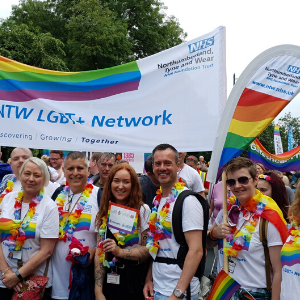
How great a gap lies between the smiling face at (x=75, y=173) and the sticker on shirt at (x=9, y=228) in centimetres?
53

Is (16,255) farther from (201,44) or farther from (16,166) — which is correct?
(201,44)

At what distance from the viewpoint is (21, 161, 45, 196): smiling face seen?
355cm

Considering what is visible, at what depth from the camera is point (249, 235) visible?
2.87 meters

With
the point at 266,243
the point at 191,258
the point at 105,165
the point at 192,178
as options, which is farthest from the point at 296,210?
the point at 192,178

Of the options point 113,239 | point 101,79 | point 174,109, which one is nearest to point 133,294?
point 113,239

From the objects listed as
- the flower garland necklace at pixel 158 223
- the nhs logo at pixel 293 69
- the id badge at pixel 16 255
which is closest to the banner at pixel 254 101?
the nhs logo at pixel 293 69

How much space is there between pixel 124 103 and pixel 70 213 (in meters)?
1.37

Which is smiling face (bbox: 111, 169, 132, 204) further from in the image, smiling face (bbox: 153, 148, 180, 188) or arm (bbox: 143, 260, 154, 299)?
arm (bbox: 143, 260, 154, 299)

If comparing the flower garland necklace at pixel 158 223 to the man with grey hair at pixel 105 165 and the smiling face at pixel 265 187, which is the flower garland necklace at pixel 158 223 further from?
the man with grey hair at pixel 105 165

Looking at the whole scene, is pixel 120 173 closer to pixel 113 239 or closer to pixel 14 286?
pixel 113 239

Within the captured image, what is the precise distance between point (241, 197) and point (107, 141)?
1.62 m

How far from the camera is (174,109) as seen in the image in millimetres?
3984

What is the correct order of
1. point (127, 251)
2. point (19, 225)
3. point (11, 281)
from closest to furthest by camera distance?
1. point (127, 251)
2. point (11, 281)
3. point (19, 225)

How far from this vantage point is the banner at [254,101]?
10.3ft
